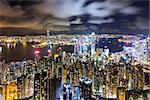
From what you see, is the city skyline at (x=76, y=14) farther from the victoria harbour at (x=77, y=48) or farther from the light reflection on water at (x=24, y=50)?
the light reflection on water at (x=24, y=50)

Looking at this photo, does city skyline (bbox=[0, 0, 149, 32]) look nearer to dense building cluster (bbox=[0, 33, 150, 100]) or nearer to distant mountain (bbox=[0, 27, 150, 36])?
distant mountain (bbox=[0, 27, 150, 36])

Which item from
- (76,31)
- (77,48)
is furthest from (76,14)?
(77,48)

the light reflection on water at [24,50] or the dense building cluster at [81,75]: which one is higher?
the light reflection on water at [24,50]

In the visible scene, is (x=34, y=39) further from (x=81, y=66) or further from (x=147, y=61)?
(x=147, y=61)

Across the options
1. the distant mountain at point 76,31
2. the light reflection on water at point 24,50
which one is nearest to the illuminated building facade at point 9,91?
the light reflection on water at point 24,50

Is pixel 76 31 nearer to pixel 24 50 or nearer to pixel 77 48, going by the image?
pixel 77 48

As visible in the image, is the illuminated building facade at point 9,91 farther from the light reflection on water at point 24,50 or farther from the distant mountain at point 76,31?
the distant mountain at point 76,31

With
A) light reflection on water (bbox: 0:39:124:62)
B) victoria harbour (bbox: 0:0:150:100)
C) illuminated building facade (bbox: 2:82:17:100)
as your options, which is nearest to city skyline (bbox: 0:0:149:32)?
victoria harbour (bbox: 0:0:150:100)

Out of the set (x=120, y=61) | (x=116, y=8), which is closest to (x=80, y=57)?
(x=120, y=61)

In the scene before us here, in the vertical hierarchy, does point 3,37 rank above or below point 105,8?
below

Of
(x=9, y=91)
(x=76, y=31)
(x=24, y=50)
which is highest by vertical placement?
(x=76, y=31)

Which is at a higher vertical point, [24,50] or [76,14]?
[76,14]
